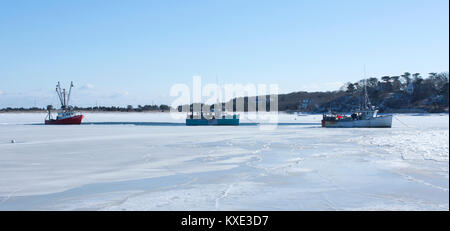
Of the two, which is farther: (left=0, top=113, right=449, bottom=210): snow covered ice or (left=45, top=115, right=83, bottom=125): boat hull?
(left=45, top=115, right=83, bottom=125): boat hull

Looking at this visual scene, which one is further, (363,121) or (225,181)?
(363,121)

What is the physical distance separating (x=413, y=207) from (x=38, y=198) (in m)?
8.62

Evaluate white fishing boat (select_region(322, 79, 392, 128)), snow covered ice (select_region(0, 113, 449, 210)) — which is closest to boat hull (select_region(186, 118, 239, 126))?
white fishing boat (select_region(322, 79, 392, 128))

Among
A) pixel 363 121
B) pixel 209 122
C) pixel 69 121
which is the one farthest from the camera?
pixel 69 121

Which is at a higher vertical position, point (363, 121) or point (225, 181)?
point (363, 121)

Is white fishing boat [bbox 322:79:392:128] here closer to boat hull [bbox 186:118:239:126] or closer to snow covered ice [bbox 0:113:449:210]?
boat hull [bbox 186:118:239:126]

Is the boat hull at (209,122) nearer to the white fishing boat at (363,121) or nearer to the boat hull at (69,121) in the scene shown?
the white fishing boat at (363,121)

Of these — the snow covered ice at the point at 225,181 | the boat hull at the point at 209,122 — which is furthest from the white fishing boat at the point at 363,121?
the snow covered ice at the point at 225,181

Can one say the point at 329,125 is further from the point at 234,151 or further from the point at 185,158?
the point at 185,158

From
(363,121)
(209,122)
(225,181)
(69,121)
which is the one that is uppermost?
(363,121)

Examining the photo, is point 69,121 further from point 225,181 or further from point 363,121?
point 225,181

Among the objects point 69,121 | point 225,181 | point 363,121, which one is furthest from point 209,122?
point 225,181

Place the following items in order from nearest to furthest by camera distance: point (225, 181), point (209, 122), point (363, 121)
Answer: point (225, 181) < point (363, 121) < point (209, 122)
